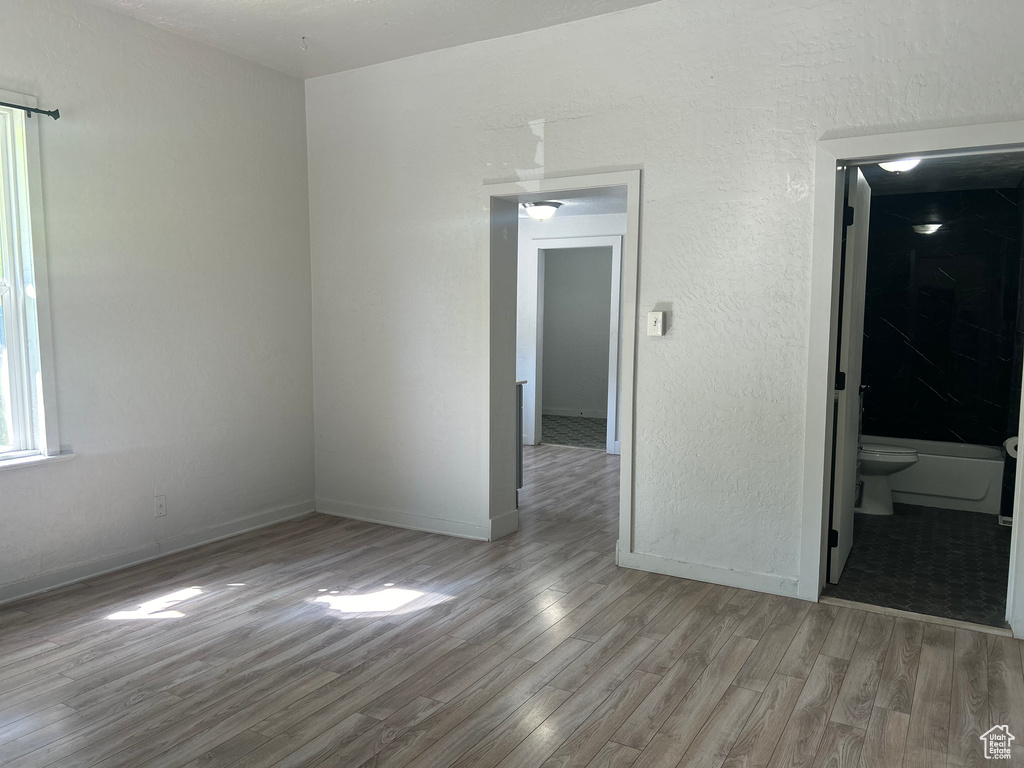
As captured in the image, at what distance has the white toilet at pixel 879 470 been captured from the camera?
16.5ft

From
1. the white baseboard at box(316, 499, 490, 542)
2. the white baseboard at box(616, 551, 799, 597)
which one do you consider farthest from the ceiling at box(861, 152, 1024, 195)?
the white baseboard at box(316, 499, 490, 542)

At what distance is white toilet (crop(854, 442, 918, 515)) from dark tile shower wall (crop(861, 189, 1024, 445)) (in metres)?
0.98

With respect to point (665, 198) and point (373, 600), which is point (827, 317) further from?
point (373, 600)

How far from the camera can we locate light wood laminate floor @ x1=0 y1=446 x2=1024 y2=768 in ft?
7.45

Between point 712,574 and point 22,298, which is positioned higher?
point 22,298

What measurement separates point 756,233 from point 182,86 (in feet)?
10.6

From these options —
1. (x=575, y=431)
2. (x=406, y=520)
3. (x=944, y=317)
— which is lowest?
(x=575, y=431)

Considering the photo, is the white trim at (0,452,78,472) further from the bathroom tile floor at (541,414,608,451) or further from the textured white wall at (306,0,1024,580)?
the bathroom tile floor at (541,414,608,451)

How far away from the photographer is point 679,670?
2779mm

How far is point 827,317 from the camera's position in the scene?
3.33 m

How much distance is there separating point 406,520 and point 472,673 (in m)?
2.06

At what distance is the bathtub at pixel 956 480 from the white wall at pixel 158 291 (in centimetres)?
445

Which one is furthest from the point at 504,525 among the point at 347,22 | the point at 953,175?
the point at 953,175

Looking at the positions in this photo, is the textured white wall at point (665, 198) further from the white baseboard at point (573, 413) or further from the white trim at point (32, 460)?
the white baseboard at point (573, 413)
